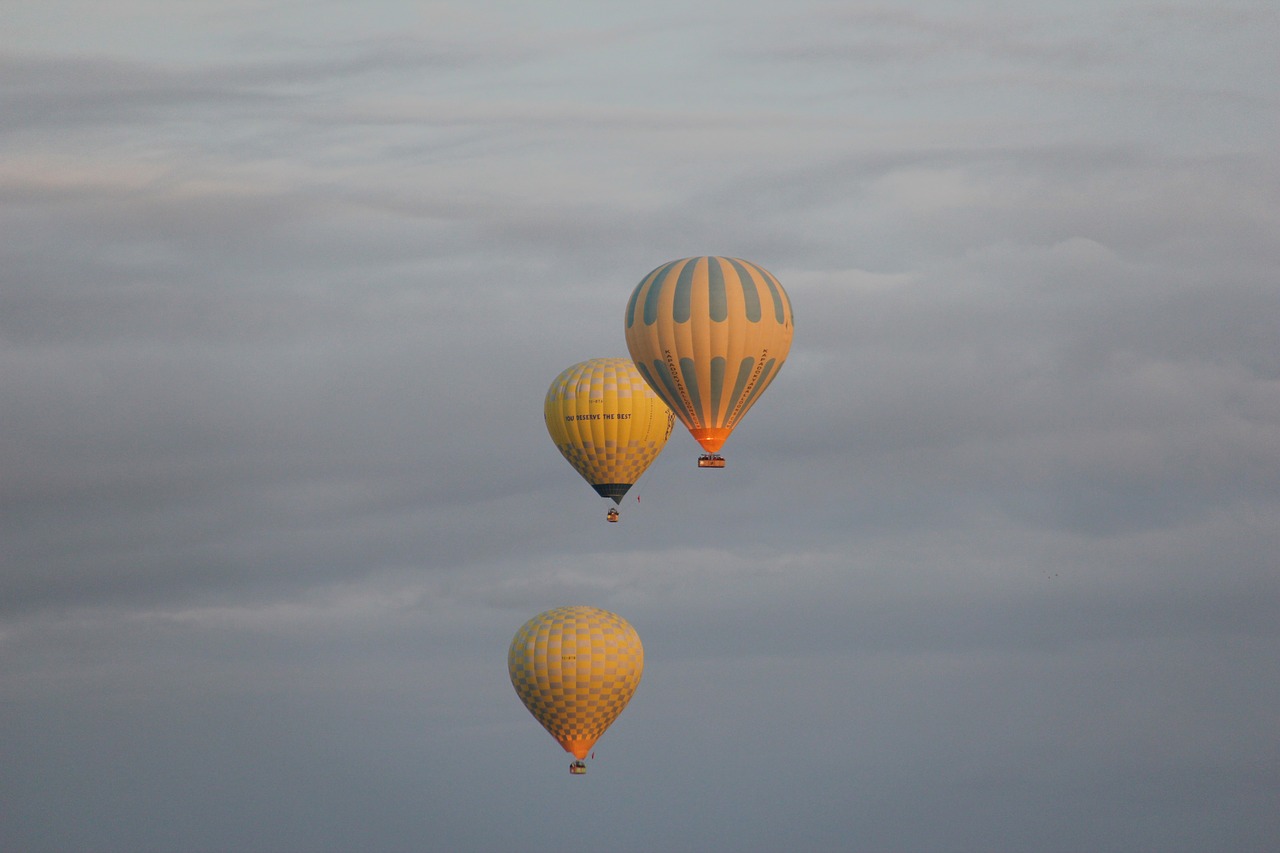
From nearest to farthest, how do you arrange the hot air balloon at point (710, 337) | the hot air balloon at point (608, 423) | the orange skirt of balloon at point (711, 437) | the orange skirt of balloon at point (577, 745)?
the hot air balloon at point (710, 337) < the orange skirt of balloon at point (711, 437) < the hot air balloon at point (608, 423) < the orange skirt of balloon at point (577, 745)

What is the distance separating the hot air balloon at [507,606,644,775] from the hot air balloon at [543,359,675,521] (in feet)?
16.2

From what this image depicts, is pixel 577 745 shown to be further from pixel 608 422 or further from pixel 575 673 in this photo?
pixel 608 422

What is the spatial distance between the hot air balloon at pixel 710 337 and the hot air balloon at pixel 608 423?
25.3 feet

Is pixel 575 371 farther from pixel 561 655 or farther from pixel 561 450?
pixel 561 655

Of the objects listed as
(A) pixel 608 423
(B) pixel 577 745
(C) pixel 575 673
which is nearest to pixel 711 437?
(A) pixel 608 423

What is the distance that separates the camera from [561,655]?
3499 inches

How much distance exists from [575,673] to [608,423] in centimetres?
1030

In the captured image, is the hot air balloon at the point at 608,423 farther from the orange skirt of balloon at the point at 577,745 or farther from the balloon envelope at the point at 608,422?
the orange skirt of balloon at the point at 577,745

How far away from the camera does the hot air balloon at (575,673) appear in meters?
88.9

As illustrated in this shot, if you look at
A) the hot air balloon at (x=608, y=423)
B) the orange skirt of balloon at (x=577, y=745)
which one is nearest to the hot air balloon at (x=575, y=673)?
the orange skirt of balloon at (x=577, y=745)

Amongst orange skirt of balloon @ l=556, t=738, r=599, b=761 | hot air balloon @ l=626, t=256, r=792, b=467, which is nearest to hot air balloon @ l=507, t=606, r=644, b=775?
orange skirt of balloon @ l=556, t=738, r=599, b=761

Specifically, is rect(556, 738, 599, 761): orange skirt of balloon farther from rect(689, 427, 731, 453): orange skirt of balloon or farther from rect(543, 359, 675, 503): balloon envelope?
rect(689, 427, 731, 453): orange skirt of balloon

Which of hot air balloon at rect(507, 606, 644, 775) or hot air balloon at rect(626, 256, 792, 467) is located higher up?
hot air balloon at rect(626, 256, 792, 467)

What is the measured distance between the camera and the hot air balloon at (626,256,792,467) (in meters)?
78.0
